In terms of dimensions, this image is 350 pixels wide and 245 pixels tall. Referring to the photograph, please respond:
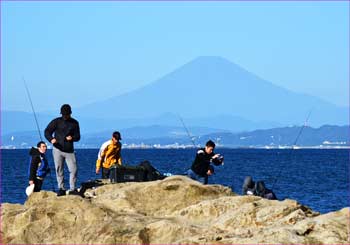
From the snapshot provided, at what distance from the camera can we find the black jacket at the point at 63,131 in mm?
16984

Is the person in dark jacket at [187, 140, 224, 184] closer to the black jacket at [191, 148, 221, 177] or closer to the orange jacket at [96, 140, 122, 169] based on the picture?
the black jacket at [191, 148, 221, 177]

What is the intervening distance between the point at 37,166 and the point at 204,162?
3346 mm

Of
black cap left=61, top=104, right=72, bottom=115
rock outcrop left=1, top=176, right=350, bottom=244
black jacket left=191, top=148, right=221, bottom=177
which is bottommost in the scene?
rock outcrop left=1, top=176, right=350, bottom=244

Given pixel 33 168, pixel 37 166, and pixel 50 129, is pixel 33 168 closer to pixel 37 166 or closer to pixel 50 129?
pixel 37 166

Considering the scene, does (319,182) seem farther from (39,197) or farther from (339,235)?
(339,235)

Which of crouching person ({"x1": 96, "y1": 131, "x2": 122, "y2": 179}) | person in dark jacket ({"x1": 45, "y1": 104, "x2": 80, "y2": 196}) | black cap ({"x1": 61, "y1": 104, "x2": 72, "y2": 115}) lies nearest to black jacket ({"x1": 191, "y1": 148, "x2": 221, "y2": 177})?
person in dark jacket ({"x1": 45, "y1": 104, "x2": 80, "y2": 196})

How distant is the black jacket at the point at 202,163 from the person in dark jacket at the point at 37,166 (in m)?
3.04

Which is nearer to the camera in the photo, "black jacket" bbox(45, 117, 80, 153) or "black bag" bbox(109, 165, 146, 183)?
"black jacket" bbox(45, 117, 80, 153)

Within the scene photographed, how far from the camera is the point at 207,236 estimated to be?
437 inches

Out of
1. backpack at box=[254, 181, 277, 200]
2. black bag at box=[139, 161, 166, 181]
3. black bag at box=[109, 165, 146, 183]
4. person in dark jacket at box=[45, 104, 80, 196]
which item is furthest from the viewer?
black bag at box=[139, 161, 166, 181]

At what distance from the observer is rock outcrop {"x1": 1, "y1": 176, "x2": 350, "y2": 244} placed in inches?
428

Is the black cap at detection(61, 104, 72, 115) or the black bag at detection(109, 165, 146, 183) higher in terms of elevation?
the black cap at detection(61, 104, 72, 115)

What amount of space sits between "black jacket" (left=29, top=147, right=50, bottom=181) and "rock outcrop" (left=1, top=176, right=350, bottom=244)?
0.85 meters

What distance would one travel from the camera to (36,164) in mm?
17312
